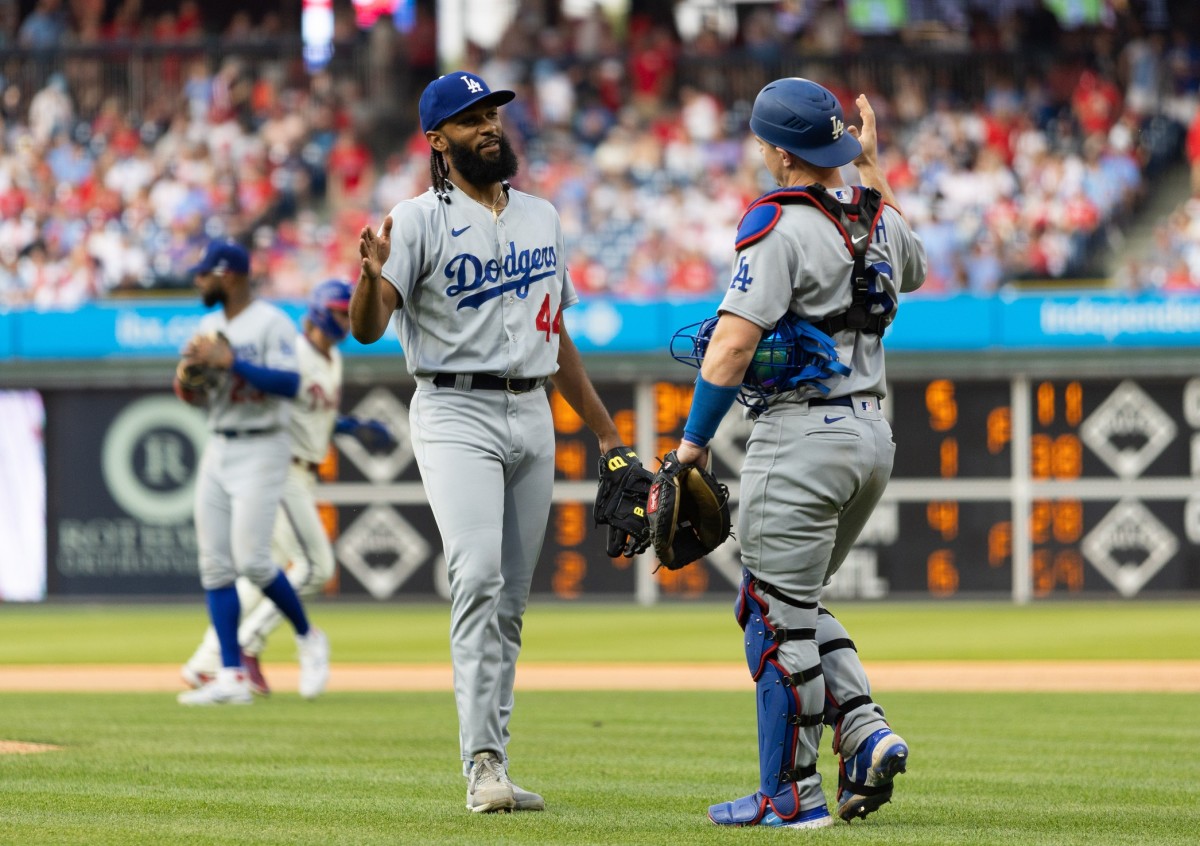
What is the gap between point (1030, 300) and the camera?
61.6 feet

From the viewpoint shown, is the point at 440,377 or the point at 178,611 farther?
the point at 178,611

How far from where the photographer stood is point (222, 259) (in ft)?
31.4

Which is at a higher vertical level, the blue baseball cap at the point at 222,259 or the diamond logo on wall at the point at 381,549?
the blue baseball cap at the point at 222,259

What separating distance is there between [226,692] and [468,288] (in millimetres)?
4584

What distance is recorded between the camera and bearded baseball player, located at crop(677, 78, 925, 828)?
208 inches

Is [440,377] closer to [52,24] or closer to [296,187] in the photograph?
[296,187]

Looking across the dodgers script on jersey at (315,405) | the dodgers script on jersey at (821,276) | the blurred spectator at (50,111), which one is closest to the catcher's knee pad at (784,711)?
the dodgers script on jersey at (821,276)

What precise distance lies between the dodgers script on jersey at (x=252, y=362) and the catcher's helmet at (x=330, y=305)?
134cm

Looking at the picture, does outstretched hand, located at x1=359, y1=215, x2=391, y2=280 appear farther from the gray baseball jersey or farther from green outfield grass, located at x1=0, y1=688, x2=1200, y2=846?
green outfield grass, located at x1=0, y1=688, x2=1200, y2=846

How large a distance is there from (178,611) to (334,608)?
162 cm

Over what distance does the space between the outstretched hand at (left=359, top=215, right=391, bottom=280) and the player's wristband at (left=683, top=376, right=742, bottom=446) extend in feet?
3.42

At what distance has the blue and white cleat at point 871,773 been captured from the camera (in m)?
5.30

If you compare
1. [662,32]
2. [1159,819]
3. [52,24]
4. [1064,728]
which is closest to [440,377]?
[1159,819]

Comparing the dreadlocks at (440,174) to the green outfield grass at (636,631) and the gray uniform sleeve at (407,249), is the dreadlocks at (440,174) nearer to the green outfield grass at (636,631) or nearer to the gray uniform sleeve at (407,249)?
the gray uniform sleeve at (407,249)
